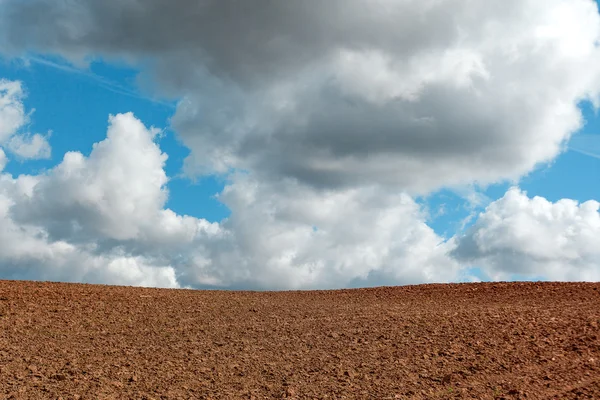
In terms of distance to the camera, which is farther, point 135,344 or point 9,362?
point 135,344

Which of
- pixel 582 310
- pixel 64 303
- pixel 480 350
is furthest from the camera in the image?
pixel 64 303

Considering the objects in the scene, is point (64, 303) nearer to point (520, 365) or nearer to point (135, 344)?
point (135, 344)

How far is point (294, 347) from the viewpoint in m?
12.8

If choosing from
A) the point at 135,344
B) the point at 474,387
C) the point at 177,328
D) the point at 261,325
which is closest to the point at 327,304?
the point at 261,325

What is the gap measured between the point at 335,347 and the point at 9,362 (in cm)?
672

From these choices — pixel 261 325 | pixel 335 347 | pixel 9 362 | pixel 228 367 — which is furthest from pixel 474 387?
pixel 9 362

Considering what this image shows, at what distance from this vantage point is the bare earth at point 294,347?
1049 cm

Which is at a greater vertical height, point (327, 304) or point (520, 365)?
point (327, 304)

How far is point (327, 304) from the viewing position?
59.2 feet

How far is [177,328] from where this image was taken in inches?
574

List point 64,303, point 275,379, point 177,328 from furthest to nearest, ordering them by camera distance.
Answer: point 64,303 < point 177,328 < point 275,379

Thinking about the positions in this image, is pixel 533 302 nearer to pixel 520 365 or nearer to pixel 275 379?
pixel 520 365

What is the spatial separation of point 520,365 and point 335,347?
368cm

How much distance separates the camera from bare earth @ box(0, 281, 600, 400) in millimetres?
10492
